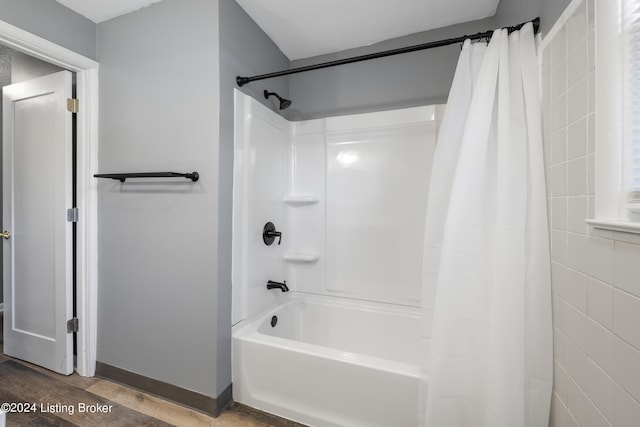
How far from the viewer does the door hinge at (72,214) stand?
5.74ft

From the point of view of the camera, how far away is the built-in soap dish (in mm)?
2100

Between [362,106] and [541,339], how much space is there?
1.74 meters

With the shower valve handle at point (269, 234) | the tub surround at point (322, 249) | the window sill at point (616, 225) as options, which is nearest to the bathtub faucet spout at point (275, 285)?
the tub surround at point (322, 249)

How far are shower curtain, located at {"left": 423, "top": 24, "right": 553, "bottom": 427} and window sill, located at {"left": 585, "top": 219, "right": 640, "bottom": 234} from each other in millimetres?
312

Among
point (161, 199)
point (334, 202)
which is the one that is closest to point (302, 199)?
point (334, 202)

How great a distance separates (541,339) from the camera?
103cm

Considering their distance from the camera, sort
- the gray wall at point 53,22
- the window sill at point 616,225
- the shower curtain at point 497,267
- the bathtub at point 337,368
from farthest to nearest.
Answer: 1. the gray wall at point 53,22
2. the bathtub at point 337,368
3. the shower curtain at point 497,267
4. the window sill at point 616,225

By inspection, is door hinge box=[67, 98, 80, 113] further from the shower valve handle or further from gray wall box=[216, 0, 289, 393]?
the shower valve handle

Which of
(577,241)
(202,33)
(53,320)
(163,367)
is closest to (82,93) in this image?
(202,33)

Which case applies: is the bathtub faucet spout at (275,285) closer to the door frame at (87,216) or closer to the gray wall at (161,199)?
the gray wall at (161,199)

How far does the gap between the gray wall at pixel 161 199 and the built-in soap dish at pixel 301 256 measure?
718mm

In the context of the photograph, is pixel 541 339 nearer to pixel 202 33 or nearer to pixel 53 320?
pixel 202 33

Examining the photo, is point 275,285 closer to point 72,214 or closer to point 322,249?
point 322,249

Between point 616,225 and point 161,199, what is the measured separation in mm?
1937
